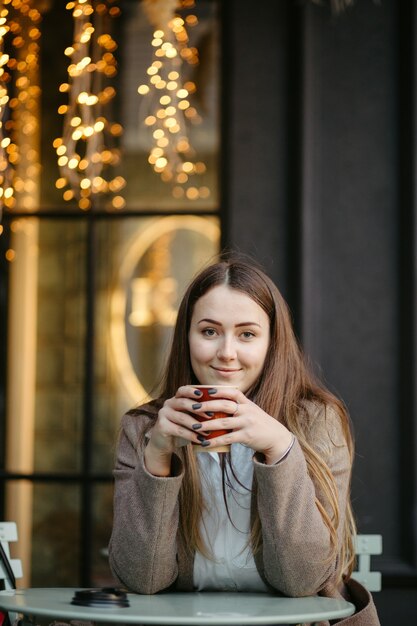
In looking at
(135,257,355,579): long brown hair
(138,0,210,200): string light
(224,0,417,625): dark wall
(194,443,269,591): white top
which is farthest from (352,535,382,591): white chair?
(138,0,210,200): string light

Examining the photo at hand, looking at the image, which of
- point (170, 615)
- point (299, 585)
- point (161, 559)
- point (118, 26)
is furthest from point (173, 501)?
point (118, 26)

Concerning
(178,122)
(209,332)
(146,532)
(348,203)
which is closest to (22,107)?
(178,122)

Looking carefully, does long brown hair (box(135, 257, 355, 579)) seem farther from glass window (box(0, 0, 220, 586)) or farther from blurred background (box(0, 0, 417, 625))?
glass window (box(0, 0, 220, 586))

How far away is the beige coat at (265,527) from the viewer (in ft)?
7.18

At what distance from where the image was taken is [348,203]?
361cm

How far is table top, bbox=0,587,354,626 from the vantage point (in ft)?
5.91

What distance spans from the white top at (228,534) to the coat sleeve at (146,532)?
77 millimetres

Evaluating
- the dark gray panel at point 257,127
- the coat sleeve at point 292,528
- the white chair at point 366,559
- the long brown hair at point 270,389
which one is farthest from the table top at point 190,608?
the dark gray panel at point 257,127

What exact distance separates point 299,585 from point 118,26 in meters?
2.47

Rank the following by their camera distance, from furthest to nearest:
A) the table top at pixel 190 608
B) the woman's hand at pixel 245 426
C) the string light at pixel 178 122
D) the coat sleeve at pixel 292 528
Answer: the string light at pixel 178 122, the coat sleeve at pixel 292 528, the woman's hand at pixel 245 426, the table top at pixel 190 608

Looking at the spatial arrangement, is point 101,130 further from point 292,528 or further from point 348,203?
A: point 292,528

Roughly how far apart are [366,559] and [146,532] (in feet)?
3.18

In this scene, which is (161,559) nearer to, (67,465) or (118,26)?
(67,465)

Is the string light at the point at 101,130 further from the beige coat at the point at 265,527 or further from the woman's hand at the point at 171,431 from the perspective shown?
the woman's hand at the point at 171,431
